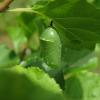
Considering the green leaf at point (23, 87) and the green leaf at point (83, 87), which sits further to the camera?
the green leaf at point (83, 87)

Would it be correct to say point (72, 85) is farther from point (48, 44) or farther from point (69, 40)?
point (48, 44)

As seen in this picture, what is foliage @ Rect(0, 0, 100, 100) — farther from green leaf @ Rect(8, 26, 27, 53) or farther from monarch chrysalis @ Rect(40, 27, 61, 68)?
green leaf @ Rect(8, 26, 27, 53)

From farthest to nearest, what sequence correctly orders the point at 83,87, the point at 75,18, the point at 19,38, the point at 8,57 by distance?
the point at 19,38
the point at 8,57
the point at 83,87
the point at 75,18

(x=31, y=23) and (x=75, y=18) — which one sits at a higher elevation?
(x=75, y=18)

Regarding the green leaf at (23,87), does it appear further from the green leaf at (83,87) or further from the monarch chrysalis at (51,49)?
the green leaf at (83,87)

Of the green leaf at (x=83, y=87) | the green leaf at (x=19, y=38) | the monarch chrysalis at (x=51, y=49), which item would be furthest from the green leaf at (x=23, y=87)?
the green leaf at (x=19, y=38)

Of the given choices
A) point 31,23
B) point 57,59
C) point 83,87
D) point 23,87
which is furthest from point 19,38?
point 23,87

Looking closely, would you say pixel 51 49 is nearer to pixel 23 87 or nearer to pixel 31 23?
pixel 23 87
